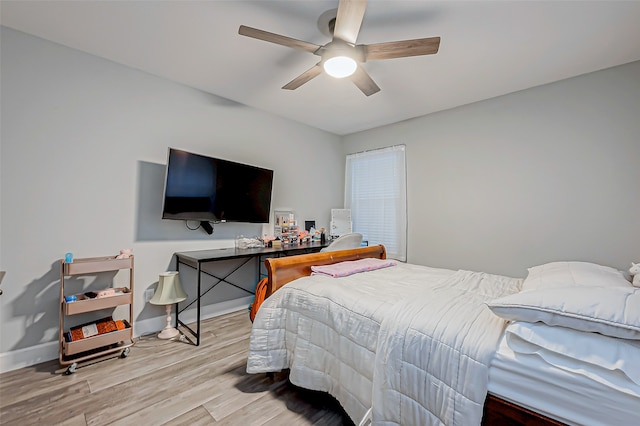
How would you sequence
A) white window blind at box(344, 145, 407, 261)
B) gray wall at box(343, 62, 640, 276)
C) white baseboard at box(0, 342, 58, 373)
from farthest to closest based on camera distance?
white window blind at box(344, 145, 407, 261) < gray wall at box(343, 62, 640, 276) < white baseboard at box(0, 342, 58, 373)

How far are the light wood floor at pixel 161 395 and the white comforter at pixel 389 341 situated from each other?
0.19 meters

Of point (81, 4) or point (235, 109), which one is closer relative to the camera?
point (81, 4)

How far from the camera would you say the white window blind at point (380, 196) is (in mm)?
3717

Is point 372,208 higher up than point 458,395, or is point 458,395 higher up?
point 372,208

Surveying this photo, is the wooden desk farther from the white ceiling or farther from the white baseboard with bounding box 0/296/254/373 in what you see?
the white ceiling

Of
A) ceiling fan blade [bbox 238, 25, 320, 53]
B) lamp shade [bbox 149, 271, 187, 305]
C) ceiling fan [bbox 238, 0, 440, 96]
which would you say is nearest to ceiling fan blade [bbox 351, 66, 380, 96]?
ceiling fan [bbox 238, 0, 440, 96]

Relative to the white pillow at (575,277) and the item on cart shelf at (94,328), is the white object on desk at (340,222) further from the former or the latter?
the item on cart shelf at (94,328)

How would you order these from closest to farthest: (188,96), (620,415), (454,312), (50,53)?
1. (620,415)
2. (454,312)
3. (50,53)
4. (188,96)

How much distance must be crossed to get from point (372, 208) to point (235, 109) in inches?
92.1

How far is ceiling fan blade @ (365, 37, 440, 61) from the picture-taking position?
165 centimetres

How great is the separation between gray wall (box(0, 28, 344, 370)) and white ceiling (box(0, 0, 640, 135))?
21 centimetres

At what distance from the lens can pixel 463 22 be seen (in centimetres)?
183

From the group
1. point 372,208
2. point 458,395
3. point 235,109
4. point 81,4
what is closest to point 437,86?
point 372,208

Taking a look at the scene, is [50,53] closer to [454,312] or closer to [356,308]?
[356,308]
